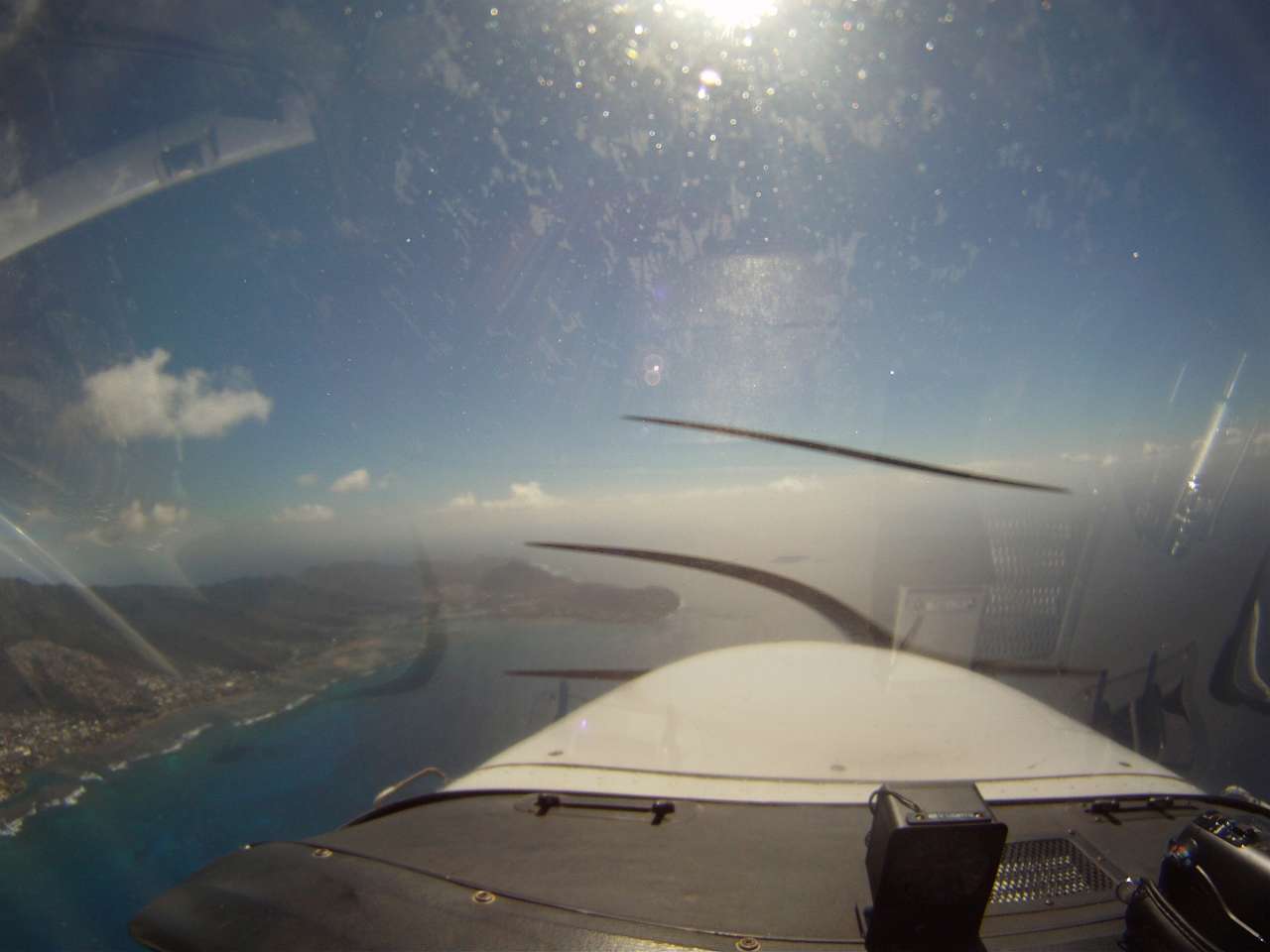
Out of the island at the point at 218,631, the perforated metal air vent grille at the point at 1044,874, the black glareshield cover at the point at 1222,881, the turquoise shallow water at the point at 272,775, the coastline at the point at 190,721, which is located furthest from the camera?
the island at the point at 218,631

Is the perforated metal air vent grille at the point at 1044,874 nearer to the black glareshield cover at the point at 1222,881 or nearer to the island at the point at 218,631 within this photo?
the black glareshield cover at the point at 1222,881

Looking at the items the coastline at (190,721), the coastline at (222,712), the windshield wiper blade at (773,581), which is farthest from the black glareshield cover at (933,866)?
the coastline at (190,721)

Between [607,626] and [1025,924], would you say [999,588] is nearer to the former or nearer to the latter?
[1025,924]

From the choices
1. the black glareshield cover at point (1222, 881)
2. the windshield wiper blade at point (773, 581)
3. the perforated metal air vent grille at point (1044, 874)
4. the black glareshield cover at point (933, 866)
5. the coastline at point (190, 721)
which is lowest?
the coastline at point (190, 721)

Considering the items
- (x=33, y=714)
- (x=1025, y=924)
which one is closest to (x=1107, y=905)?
(x=1025, y=924)

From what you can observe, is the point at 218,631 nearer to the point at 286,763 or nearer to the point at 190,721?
the point at 190,721

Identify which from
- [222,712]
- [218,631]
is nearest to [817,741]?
[222,712]

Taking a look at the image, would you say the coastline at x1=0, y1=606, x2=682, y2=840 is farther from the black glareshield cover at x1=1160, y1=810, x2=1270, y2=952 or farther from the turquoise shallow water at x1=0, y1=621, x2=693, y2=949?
the black glareshield cover at x1=1160, y1=810, x2=1270, y2=952
